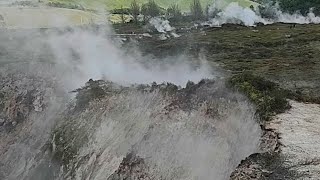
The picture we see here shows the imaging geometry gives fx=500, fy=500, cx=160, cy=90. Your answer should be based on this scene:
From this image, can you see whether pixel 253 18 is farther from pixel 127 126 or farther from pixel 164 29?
pixel 127 126

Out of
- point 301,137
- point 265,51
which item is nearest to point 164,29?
point 265,51

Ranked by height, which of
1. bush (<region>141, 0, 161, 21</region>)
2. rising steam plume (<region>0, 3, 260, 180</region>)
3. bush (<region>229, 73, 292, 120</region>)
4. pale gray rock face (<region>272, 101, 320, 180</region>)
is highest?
bush (<region>141, 0, 161, 21</region>)

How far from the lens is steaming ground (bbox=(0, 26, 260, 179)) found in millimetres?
18453

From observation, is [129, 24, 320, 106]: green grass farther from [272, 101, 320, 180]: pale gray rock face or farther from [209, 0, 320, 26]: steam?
[209, 0, 320, 26]: steam

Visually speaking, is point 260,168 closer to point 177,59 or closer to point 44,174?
point 44,174

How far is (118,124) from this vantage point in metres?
21.6

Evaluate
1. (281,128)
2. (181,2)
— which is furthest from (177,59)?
(181,2)

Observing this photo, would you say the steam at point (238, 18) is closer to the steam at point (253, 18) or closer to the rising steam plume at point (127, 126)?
the steam at point (253, 18)

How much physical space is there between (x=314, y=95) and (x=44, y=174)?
43.8ft

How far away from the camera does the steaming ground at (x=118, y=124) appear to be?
18.5 meters

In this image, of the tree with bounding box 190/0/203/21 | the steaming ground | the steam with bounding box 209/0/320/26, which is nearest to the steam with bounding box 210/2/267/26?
the steam with bounding box 209/0/320/26

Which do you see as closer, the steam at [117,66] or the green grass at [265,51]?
the green grass at [265,51]

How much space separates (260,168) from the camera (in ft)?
47.1

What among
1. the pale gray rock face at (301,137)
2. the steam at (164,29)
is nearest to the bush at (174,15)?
the steam at (164,29)
